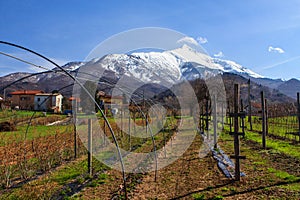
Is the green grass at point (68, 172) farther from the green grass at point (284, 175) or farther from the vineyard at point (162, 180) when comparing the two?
the green grass at point (284, 175)

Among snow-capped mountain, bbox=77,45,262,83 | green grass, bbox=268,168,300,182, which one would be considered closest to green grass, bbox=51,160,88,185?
snow-capped mountain, bbox=77,45,262,83

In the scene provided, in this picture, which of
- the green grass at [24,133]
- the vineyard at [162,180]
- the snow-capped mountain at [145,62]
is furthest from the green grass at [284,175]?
the green grass at [24,133]

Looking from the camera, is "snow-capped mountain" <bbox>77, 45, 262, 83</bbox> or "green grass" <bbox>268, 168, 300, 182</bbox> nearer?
"green grass" <bbox>268, 168, 300, 182</bbox>

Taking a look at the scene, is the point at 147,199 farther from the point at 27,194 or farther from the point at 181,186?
the point at 27,194

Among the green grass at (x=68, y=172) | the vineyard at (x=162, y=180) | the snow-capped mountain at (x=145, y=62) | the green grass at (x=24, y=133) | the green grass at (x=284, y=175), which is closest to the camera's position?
the vineyard at (x=162, y=180)

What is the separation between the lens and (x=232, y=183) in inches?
222

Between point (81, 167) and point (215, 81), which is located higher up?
point (215, 81)

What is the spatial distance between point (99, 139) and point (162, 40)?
22.9ft

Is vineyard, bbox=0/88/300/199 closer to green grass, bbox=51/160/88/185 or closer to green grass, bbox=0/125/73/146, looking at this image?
green grass, bbox=51/160/88/185

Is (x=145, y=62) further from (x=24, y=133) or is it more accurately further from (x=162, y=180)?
(x=24, y=133)

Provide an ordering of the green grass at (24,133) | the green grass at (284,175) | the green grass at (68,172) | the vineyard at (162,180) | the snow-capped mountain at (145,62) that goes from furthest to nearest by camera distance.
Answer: the green grass at (24,133) < the snow-capped mountain at (145,62) < the green grass at (68,172) < the green grass at (284,175) < the vineyard at (162,180)

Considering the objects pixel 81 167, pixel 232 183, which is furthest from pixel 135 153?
pixel 232 183

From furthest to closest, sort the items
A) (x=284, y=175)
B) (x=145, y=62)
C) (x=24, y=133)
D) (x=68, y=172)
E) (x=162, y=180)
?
1. (x=24, y=133)
2. (x=145, y=62)
3. (x=68, y=172)
4. (x=162, y=180)
5. (x=284, y=175)

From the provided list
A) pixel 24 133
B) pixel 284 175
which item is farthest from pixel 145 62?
pixel 24 133
